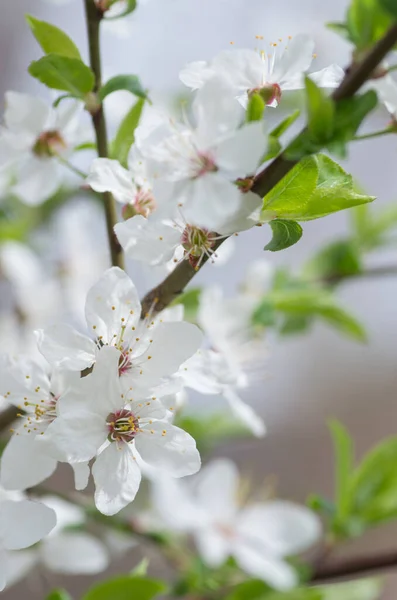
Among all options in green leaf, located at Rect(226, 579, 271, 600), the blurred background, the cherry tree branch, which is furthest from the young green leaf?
green leaf, located at Rect(226, 579, 271, 600)

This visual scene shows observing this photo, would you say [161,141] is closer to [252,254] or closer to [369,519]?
[369,519]

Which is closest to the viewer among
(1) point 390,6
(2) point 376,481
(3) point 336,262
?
(1) point 390,6

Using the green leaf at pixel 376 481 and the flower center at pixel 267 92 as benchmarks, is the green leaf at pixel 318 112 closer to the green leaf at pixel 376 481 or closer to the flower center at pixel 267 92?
the flower center at pixel 267 92

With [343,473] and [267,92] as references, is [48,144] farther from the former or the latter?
[343,473]

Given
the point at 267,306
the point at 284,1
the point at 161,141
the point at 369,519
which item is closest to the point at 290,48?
the point at 161,141

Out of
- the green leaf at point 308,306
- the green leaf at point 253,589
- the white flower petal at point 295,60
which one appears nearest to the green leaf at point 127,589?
the green leaf at point 253,589

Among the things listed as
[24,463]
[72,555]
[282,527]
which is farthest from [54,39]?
[282,527]

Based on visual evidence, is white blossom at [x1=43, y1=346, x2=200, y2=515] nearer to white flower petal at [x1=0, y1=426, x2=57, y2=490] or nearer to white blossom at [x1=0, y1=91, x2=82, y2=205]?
white flower petal at [x1=0, y1=426, x2=57, y2=490]
